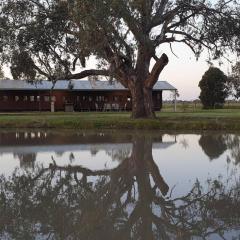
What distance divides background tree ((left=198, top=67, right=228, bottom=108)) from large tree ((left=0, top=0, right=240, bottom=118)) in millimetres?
34502

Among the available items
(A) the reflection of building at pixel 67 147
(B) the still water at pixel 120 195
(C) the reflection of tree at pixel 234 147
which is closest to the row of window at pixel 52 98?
(A) the reflection of building at pixel 67 147

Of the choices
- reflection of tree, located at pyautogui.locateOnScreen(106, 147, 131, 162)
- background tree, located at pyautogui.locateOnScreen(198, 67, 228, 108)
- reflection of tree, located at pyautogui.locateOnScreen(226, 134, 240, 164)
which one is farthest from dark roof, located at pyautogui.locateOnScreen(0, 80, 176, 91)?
reflection of tree, located at pyautogui.locateOnScreen(106, 147, 131, 162)

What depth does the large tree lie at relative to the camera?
32000 millimetres

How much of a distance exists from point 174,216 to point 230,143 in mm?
13480

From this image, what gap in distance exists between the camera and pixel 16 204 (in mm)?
9242

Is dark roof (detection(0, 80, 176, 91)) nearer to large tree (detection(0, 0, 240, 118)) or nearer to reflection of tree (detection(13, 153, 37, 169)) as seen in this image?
large tree (detection(0, 0, 240, 118))

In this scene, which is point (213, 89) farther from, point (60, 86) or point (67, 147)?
point (67, 147)

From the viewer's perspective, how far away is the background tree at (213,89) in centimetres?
6862

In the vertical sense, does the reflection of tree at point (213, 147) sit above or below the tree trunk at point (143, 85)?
below

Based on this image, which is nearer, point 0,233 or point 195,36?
point 0,233

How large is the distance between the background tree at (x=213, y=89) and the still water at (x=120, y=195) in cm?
5116

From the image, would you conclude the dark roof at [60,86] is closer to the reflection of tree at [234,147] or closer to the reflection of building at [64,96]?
the reflection of building at [64,96]

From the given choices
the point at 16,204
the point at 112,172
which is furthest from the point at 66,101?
the point at 16,204

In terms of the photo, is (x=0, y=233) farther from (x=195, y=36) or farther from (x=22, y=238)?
(x=195, y=36)
